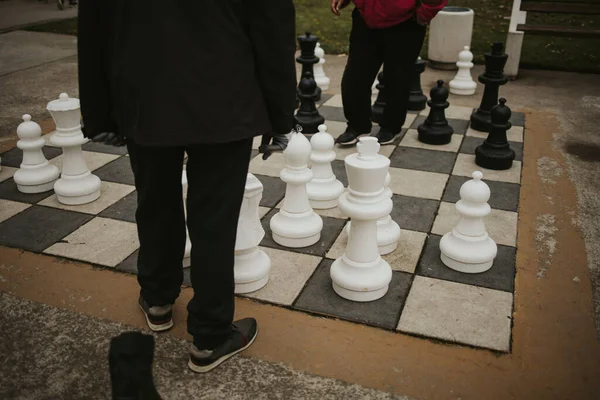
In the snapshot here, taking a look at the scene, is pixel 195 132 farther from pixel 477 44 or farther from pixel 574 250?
pixel 477 44

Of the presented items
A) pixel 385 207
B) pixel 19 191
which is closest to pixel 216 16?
pixel 385 207

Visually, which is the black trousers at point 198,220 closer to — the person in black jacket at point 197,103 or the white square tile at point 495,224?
the person in black jacket at point 197,103

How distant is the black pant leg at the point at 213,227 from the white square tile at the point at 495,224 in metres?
1.31

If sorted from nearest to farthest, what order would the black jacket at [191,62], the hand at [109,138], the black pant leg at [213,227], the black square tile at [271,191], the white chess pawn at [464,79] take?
the black jacket at [191,62] → the black pant leg at [213,227] → the hand at [109,138] → the black square tile at [271,191] → the white chess pawn at [464,79]

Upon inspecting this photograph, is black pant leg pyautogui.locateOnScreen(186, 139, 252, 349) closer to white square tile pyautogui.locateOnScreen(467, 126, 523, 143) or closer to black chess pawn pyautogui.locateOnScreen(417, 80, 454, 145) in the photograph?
black chess pawn pyautogui.locateOnScreen(417, 80, 454, 145)

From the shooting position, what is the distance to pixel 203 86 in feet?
4.97

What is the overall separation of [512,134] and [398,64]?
42.8 inches

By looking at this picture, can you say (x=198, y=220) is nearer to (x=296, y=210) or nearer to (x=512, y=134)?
(x=296, y=210)

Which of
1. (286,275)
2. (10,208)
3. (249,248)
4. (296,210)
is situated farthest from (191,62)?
(10,208)

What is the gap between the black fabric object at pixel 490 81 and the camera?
3830 millimetres

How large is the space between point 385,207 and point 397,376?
2.07ft

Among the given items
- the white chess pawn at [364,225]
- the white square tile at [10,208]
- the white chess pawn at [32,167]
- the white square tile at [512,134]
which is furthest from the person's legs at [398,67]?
the white square tile at [10,208]

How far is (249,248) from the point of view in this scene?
2268 millimetres

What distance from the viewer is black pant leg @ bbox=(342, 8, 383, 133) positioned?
346 centimetres
